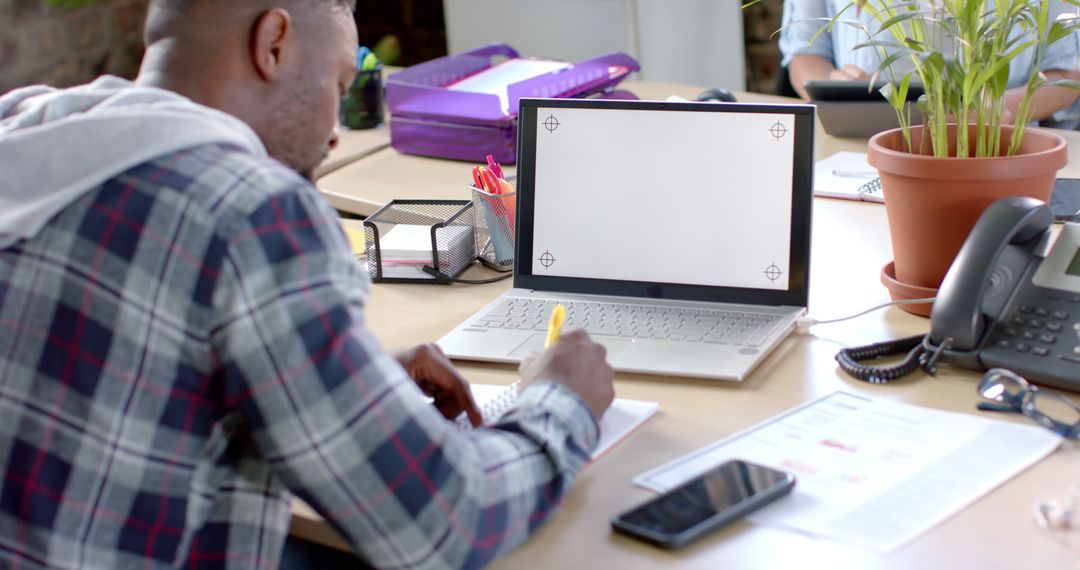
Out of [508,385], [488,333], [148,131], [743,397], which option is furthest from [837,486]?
[148,131]

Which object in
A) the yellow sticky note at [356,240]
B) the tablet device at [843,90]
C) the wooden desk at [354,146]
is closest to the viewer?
the yellow sticky note at [356,240]

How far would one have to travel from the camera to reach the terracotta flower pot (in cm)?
125

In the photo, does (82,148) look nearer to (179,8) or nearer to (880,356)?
(179,8)

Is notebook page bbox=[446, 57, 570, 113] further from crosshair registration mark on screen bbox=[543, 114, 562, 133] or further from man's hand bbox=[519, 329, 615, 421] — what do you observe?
man's hand bbox=[519, 329, 615, 421]

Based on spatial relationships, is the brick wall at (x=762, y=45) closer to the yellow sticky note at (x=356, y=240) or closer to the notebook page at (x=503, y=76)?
the notebook page at (x=503, y=76)

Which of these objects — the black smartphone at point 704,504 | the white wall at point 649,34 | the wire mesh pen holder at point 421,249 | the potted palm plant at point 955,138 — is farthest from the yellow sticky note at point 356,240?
the white wall at point 649,34

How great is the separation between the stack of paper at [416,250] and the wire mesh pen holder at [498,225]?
31 mm

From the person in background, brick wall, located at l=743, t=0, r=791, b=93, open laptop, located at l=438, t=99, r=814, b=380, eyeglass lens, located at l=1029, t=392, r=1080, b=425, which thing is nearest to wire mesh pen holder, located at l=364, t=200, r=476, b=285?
open laptop, located at l=438, t=99, r=814, b=380

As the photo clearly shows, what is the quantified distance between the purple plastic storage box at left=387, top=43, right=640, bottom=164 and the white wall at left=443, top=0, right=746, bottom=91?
4.58 feet

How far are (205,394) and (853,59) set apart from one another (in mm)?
Result: 2086

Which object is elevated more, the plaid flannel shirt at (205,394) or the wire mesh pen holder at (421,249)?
the plaid flannel shirt at (205,394)

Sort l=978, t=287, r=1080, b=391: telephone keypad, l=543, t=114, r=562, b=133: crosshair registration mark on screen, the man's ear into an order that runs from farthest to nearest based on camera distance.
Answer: l=543, t=114, r=562, b=133: crosshair registration mark on screen → l=978, t=287, r=1080, b=391: telephone keypad → the man's ear

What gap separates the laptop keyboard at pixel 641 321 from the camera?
1258 mm

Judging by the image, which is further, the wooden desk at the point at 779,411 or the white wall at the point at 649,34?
the white wall at the point at 649,34
